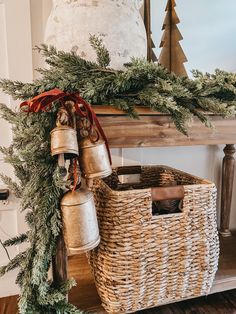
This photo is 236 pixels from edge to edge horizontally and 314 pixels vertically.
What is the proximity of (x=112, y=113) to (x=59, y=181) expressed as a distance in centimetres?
20

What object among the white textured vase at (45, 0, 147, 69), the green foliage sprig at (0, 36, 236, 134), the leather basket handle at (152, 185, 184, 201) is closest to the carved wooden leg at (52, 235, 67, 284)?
the leather basket handle at (152, 185, 184, 201)

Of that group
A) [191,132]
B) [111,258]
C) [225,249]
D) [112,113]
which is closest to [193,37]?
[191,132]

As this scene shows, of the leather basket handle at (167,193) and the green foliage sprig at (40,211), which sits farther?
the leather basket handle at (167,193)

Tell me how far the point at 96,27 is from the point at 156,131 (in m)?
0.31

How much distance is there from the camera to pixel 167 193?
67 cm

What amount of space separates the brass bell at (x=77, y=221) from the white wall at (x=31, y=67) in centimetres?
64

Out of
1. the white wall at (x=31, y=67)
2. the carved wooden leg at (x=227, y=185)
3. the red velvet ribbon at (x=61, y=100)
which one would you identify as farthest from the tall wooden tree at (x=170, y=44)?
the red velvet ribbon at (x=61, y=100)

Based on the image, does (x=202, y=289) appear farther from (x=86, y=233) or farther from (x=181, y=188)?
(x=86, y=233)

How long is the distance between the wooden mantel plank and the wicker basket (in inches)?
4.7

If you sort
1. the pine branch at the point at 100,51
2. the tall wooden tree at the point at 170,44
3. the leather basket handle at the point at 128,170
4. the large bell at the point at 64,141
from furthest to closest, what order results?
the tall wooden tree at the point at 170,44 < the leather basket handle at the point at 128,170 < the pine branch at the point at 100,51 < the large bell at the point at 64,141

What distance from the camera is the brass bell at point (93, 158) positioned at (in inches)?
21.1

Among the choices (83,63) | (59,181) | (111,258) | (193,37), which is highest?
(193,37)

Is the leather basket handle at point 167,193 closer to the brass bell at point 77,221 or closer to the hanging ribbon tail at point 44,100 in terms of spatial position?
the brass bell at point 77,221

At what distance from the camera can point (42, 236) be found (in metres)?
0.55
